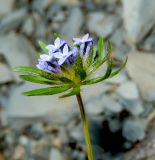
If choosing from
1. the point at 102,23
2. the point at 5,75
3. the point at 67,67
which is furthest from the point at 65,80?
the point at 5,75

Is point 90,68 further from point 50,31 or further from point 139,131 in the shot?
point 50,31

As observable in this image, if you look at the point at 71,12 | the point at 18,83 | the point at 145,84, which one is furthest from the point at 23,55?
the point at 145,84

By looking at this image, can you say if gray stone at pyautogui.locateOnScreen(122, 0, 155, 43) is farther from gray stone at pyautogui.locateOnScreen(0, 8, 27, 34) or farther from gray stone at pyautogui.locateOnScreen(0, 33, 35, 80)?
gray stone at pyautogui.locateOnScreen(0, 8, 27, 34)

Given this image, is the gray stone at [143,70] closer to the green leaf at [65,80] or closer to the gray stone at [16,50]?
the gray stone at [16,50]

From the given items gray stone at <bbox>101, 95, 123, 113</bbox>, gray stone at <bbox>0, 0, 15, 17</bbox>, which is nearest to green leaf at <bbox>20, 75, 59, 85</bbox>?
gray stone at <bbox>101, 95, 123, 113</bbox>

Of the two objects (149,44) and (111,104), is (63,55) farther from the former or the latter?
(149,44)

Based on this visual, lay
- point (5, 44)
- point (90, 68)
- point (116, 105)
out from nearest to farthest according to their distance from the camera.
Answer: point (90, 68) < point (116, 105) < point (5, 44)
